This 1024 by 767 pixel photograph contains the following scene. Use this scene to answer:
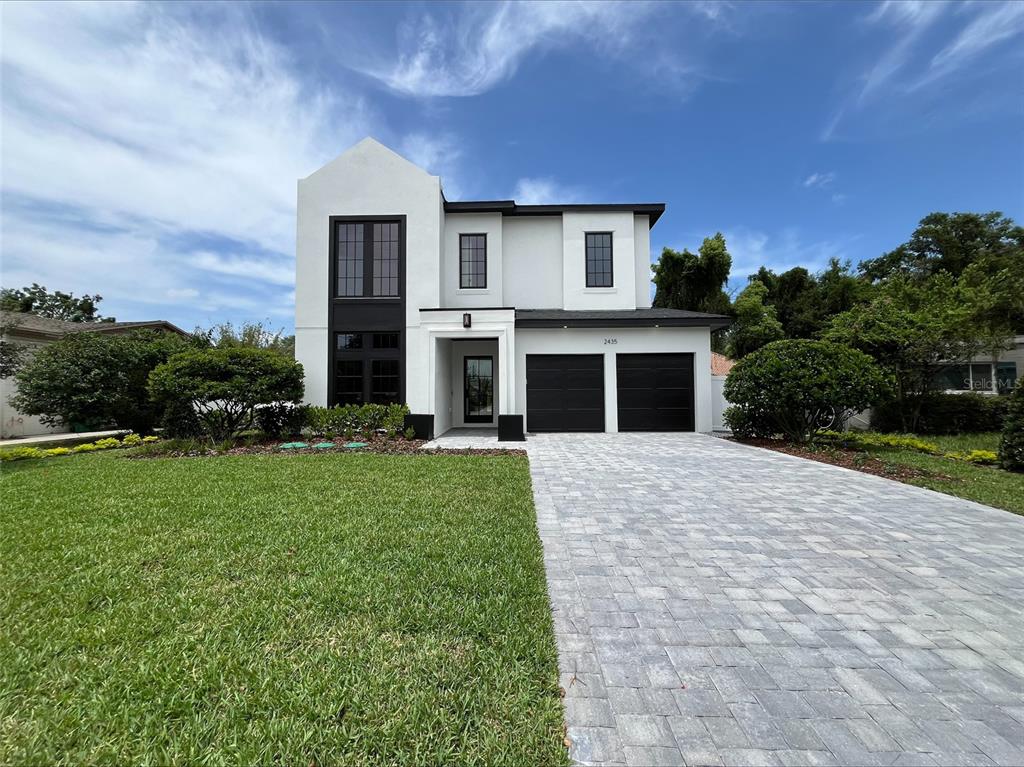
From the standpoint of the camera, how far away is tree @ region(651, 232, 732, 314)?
25156mm

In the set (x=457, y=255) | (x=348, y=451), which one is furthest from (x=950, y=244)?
(x=348, y=451)

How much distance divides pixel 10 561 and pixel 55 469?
249 inches

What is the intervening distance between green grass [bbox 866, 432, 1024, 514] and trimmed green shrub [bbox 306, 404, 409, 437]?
11.4 meters

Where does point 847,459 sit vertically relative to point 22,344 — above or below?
below

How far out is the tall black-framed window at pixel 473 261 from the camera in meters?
15.3

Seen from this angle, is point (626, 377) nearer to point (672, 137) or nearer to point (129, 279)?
point (672, 137)

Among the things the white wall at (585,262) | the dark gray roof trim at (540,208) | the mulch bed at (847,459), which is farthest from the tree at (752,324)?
the mulch bed at (847,459)

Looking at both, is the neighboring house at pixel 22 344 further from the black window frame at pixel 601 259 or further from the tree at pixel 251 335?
the black window frame at pixel 601 259

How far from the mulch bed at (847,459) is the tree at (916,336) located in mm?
5357

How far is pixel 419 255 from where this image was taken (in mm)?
13570

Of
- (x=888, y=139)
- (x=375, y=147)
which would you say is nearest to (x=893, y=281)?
(x=888, y=139)

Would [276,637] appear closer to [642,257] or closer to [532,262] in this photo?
[532,262]

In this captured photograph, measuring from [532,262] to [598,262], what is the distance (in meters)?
2.44

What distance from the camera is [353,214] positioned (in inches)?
542
